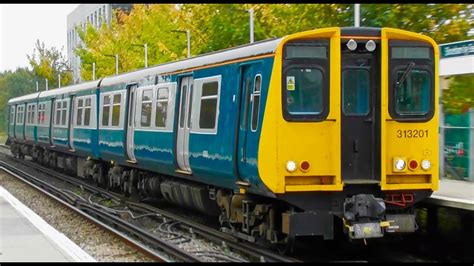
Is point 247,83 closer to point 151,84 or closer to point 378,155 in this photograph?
point 378,155

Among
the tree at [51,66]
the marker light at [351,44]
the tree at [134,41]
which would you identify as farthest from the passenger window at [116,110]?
the tree at [51,66]

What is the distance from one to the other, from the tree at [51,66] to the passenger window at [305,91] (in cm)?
5565

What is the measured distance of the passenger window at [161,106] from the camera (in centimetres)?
1466

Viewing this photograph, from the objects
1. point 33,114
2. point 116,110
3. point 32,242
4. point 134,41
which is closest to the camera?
point 32,242

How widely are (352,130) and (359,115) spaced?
0.76ft

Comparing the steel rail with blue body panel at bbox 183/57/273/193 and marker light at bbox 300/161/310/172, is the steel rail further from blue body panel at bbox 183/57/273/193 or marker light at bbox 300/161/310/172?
marker light at bbox 300/161/310/172

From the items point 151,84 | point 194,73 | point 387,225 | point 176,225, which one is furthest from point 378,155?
point 151,84

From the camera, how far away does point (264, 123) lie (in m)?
10.1

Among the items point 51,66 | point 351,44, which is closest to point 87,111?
point 351,44

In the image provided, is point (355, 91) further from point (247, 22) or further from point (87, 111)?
point (87, 111)

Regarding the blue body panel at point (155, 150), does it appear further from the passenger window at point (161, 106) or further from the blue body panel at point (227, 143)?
the blue body panel at point (227, 143)

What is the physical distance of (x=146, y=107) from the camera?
1606cm

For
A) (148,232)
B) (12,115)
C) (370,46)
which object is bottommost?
(148,232)

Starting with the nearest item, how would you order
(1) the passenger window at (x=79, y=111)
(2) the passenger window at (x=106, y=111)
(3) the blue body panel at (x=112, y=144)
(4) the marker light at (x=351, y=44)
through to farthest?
(4) the marker light at (x=351, y=44) → (3) the blue body panel at (x=112, y=144) → (2) the passenger window at (x=106, y=111) → (1) the passenger window at (x=79, y=111)
